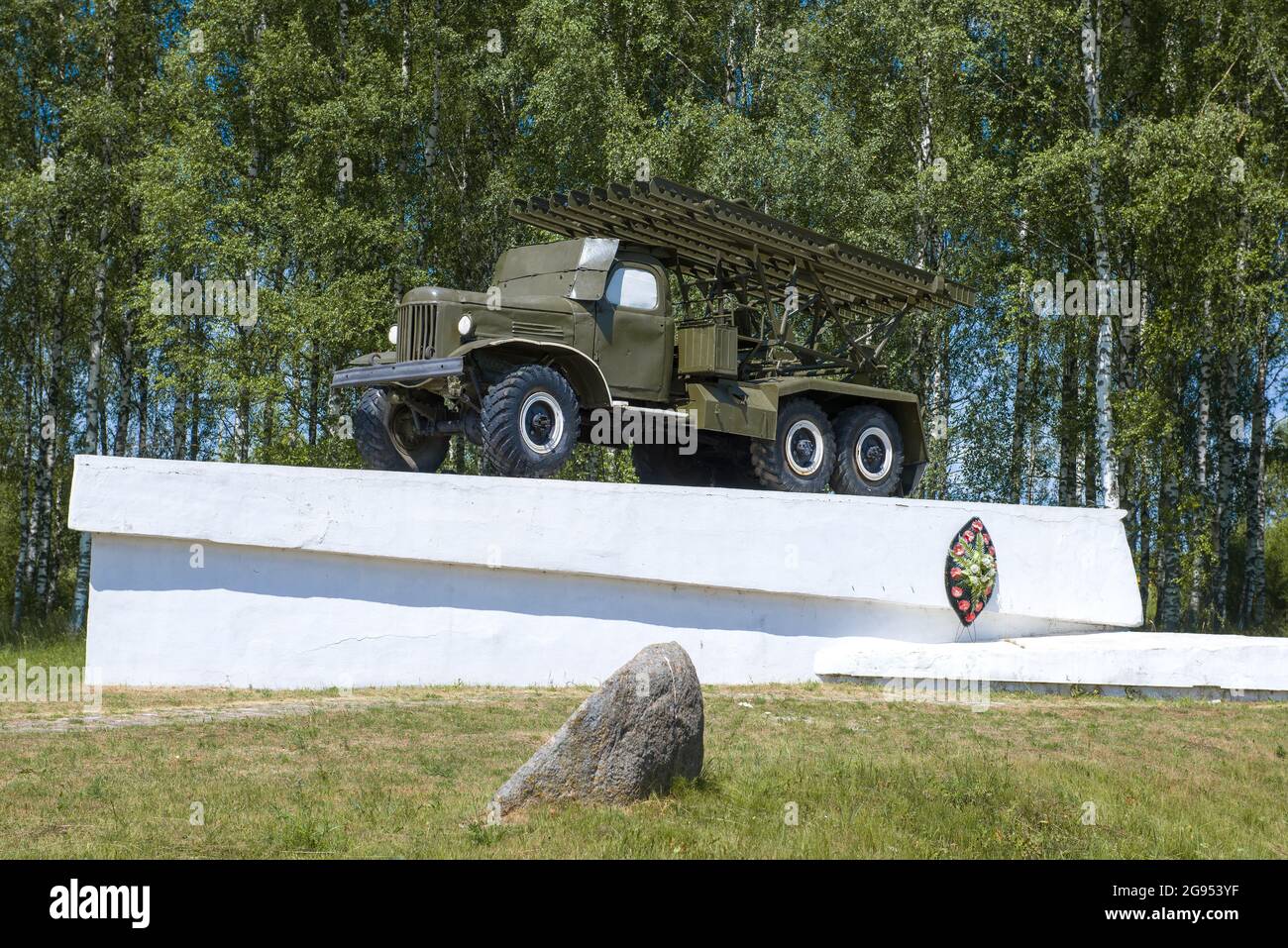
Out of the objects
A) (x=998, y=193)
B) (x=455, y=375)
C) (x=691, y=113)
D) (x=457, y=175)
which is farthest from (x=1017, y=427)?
(x=455, y=375)

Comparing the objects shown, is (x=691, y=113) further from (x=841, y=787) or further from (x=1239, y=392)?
(x=841, y=787)

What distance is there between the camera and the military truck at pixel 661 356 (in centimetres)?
1211

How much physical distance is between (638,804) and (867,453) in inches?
344

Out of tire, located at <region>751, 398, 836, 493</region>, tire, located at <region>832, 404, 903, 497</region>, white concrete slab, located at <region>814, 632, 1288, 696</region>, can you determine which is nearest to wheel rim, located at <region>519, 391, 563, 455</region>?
tire, located at <region>751, 398, 836, 493</region>

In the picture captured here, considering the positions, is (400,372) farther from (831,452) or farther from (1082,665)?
(1082,665)

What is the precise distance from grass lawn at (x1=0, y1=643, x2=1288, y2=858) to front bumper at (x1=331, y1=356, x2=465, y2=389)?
2.84 meters

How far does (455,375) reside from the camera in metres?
11.7

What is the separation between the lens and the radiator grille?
1207cm

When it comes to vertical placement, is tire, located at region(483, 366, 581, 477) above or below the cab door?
below

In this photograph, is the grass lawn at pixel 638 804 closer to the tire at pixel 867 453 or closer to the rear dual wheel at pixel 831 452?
the rear dual wheel at pixel 831 452

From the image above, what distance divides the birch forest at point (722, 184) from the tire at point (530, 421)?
8.56 metres

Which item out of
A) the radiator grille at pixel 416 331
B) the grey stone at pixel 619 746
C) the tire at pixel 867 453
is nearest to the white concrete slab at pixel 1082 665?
the tire at pixel 867 453

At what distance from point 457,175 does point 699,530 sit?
15155 millimetres

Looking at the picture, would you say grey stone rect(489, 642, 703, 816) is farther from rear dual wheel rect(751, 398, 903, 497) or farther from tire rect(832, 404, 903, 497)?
tire rect(832, 404, 903, 497)
